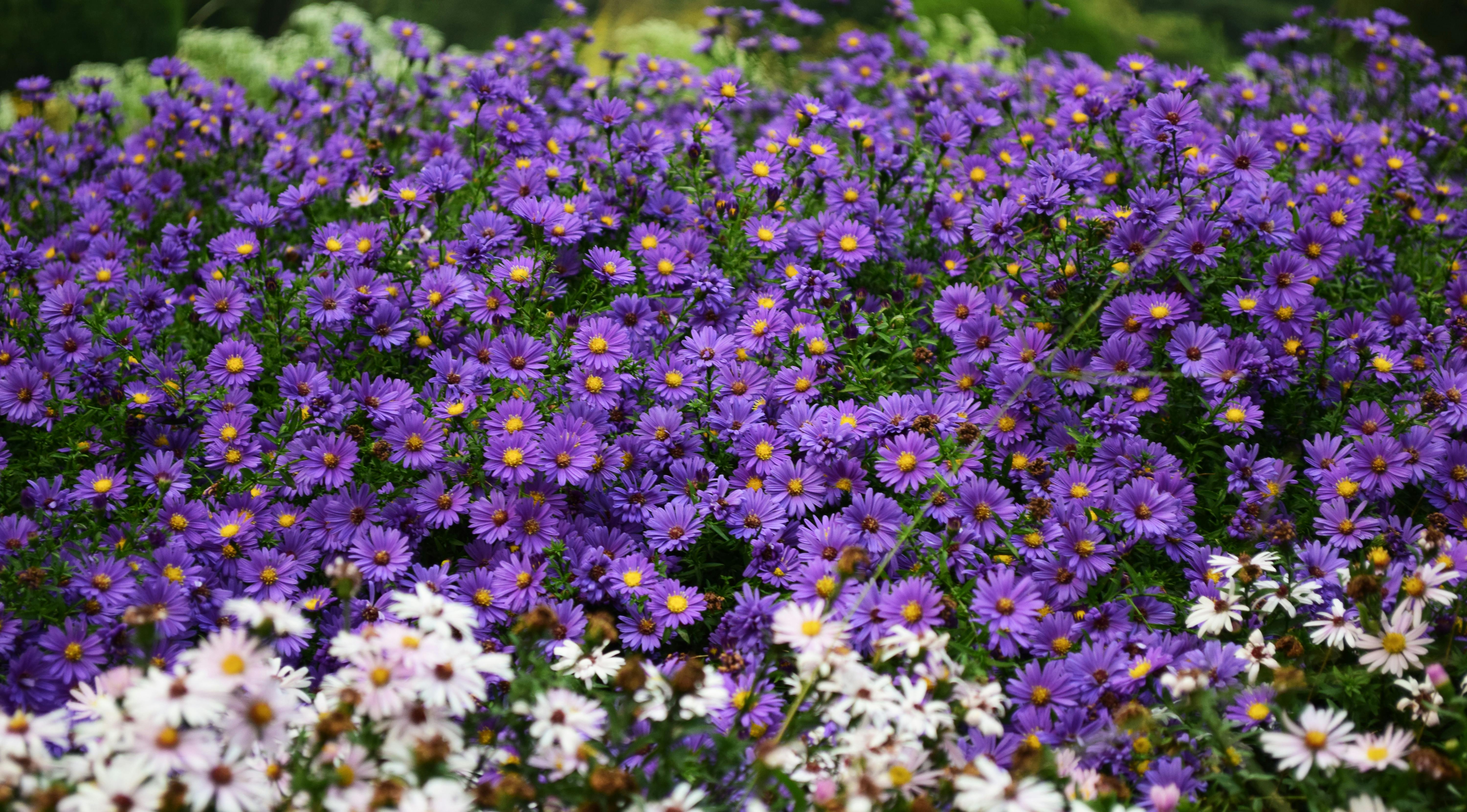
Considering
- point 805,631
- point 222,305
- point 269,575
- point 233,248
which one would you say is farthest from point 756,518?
point 233,248

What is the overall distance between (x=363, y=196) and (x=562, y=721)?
5.65ft

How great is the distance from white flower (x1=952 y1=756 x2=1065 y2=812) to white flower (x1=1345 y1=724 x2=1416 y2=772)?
1.46 ft

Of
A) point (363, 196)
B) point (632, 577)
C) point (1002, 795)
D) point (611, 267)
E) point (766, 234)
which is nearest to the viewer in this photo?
point (1002, 795)

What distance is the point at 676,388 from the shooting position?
2240 millimetres

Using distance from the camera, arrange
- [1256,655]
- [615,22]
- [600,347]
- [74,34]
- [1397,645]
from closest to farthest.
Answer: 1. [1397,645]
2. [1256,655]
3. [600,347]
4. [74,34]
5. [615,22]

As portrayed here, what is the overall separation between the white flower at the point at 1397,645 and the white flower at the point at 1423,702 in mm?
32

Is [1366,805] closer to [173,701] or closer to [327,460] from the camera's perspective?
[173,701]

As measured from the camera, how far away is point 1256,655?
1.82 meters

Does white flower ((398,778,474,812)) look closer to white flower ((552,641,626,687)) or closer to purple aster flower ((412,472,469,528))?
white flower ((552,641,626,687))

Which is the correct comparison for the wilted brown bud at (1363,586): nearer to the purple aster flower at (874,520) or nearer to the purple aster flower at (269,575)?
the purple aster flower at (874,520)

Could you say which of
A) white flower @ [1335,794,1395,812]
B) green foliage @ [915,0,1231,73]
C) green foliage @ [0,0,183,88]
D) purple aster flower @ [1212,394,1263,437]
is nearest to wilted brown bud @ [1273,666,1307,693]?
white flower @ [1335,794,1395,812]

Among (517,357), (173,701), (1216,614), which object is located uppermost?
(517,357)

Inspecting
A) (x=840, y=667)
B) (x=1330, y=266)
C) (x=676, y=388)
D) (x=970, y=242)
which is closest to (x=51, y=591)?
(x=676, y=388)

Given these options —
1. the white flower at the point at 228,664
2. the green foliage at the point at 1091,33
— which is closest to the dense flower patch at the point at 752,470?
the white flower at the point at 228,664
